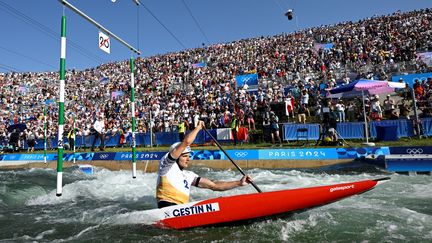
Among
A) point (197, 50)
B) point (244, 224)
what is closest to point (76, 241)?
point (244, 224)

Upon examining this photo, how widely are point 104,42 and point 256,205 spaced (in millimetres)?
6334

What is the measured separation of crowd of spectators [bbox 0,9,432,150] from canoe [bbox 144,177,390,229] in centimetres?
1213

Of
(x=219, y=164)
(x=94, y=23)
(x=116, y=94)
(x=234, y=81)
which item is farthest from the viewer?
(x=116, y=94)

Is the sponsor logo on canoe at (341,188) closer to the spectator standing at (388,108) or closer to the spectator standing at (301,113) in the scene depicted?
the spectator standing at (301,113)

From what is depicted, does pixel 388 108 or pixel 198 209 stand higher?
pixel 388 108

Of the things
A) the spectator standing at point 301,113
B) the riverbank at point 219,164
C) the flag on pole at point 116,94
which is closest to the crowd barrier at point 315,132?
the spectator standing at point 301,113

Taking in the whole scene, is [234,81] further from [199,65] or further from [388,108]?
[388,108]

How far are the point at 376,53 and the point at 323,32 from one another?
9.13 metres

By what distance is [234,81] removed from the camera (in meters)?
25.8

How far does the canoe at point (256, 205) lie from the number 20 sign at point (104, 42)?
17.7 ft

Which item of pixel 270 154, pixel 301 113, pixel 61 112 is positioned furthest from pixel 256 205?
pixel 301 113

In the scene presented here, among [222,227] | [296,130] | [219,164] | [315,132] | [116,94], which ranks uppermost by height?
[116,94]

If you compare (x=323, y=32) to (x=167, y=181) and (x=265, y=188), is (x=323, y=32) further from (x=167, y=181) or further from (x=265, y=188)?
(x=167, y=181)

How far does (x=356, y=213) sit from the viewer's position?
6371 millimetres
